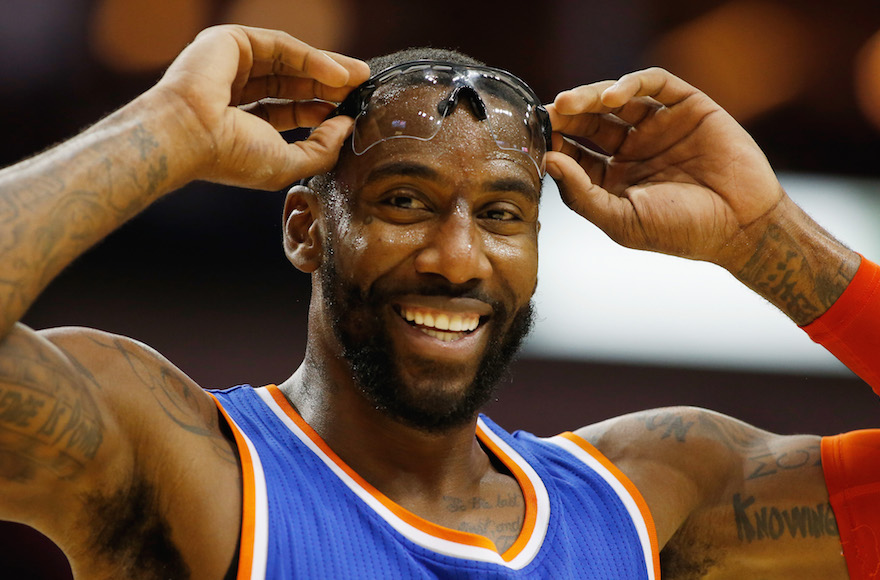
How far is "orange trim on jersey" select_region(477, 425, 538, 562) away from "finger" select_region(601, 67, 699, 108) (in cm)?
93

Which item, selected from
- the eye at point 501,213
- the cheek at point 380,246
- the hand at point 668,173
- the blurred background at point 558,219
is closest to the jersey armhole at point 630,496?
the hand at point 668,173

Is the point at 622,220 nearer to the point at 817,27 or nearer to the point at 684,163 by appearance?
the point at 684,163

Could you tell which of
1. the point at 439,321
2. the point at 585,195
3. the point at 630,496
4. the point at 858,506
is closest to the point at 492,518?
the point at 630,496

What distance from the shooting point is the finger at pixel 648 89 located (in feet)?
8.04

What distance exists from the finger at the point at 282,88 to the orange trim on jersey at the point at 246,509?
75cm

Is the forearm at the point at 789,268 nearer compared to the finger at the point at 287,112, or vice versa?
the finger at the point at 287,112

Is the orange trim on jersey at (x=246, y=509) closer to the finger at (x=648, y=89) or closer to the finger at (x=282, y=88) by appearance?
the finger at (x=282, y=88)

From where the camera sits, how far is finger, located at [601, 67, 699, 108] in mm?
2451

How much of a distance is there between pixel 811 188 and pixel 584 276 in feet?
3.89

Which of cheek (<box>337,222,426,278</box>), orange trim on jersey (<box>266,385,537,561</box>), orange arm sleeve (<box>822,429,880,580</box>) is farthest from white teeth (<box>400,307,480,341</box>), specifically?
orange arm sleeve (<box>822,429,880,580</box>)

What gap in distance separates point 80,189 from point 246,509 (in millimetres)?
706

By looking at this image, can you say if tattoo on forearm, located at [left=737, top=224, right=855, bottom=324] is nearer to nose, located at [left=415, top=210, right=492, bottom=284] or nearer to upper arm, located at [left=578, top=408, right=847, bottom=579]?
upper arm, located at [left=578, top=408, right=847, bottom=579]

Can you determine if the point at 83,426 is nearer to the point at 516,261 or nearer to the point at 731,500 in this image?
the point at 516,261

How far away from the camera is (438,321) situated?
7.39 feet
